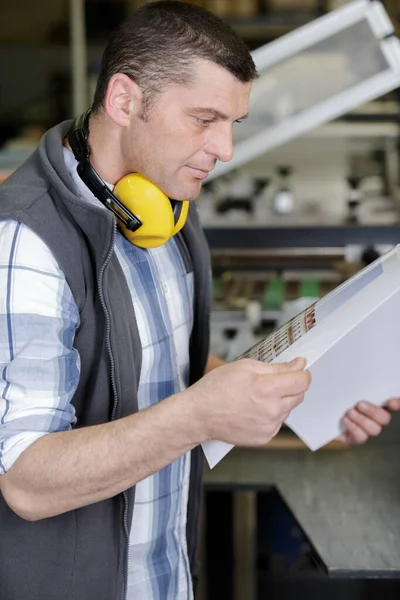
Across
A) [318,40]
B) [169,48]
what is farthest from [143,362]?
[318,40]

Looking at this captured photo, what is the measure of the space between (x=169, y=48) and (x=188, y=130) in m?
0.12

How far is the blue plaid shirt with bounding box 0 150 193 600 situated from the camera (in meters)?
1.13

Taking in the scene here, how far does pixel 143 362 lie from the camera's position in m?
1.38

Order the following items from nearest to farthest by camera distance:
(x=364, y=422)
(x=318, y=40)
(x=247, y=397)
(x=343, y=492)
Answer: (x=247, y=397) < (x=364, y=422) < (x=343, y=492) < (x=318, y=40)

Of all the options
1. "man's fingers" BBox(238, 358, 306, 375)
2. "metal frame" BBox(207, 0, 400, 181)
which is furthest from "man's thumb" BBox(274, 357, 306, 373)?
"metal frame" BBox(207, 0, 400, 181)

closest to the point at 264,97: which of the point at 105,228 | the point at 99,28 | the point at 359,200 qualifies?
the point at 359,200

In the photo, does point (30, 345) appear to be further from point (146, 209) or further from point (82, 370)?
point (146, 209)

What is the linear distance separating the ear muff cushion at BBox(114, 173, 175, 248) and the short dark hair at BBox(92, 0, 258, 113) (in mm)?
125

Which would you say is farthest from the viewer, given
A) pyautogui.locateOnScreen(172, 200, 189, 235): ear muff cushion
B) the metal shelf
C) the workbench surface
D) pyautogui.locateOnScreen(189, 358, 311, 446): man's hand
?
the metal shelf

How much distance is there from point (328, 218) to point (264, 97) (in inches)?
24.6

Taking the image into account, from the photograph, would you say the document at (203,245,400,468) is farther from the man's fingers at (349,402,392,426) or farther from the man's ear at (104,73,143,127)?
the man's ear at (104,73,143,127)

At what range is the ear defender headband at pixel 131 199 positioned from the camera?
1310 millimetres

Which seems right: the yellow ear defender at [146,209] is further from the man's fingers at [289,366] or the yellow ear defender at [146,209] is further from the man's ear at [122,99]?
the man's fingers at [289,366]

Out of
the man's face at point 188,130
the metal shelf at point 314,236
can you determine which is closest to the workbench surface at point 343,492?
the metal shelf at point 314,236
